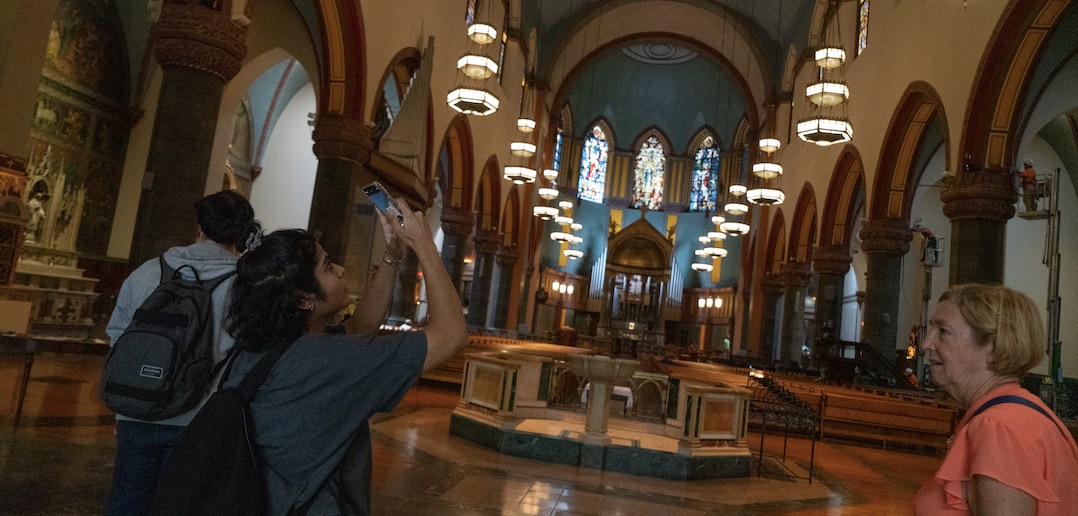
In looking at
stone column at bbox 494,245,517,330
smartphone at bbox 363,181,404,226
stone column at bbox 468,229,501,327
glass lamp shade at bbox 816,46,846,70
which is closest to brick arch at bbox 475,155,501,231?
stone column at bbox 468,229,501,327

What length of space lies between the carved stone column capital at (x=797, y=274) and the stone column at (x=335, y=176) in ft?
49.7

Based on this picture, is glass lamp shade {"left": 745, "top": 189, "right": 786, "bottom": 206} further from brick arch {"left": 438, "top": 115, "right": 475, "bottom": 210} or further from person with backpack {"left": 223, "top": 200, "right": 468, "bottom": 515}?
person with backpack {"left": 223, "top": 200, "right": 468, "bottom": 515}

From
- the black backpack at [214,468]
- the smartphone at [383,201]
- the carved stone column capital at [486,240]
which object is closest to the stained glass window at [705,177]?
the carved stone column capital at [486,240]

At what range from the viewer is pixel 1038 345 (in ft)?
5.42

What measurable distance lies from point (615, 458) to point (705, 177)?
29.8m

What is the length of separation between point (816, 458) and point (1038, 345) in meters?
8.27

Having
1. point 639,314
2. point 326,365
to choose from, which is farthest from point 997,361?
point 639,314

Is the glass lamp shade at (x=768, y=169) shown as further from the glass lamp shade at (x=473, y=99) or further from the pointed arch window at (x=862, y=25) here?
the glass lamp shade at (x=473, y=99)

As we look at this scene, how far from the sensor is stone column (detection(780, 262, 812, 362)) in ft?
73.2

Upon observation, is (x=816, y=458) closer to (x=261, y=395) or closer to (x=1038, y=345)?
(x=1038, y=345)

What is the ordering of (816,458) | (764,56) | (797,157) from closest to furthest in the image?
(816,458) → (797,157) → (764,56)

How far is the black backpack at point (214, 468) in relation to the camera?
1427 millimetres

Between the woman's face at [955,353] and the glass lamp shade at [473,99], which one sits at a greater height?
the glass lamp shade at [473,99]

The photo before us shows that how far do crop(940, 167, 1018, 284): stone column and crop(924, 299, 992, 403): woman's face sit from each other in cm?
1016
